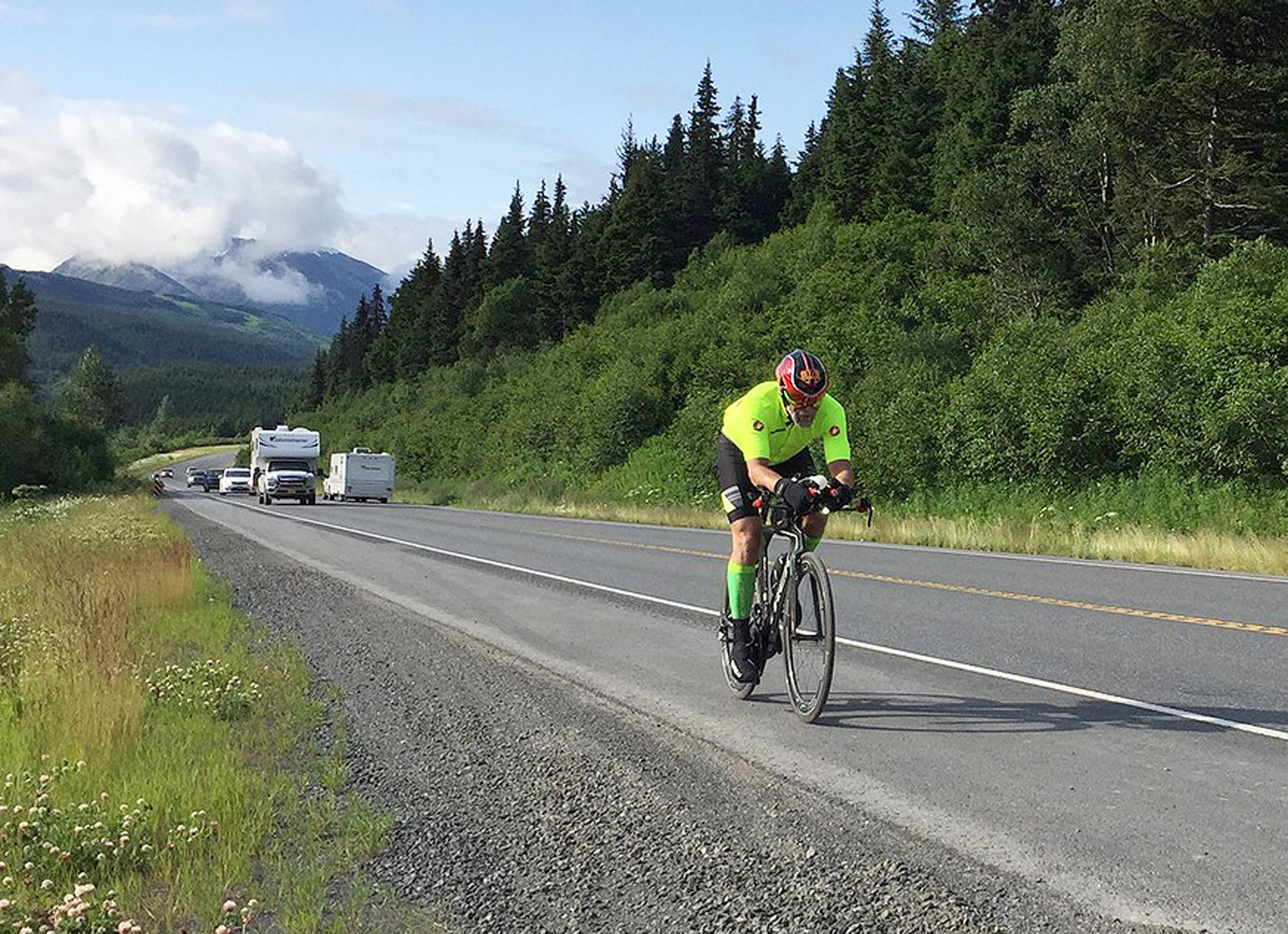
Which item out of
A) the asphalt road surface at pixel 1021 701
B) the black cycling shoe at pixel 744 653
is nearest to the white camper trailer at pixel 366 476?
the asphalt road surface at pixel 1021 701

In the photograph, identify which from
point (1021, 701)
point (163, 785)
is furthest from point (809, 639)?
point (163, 785)

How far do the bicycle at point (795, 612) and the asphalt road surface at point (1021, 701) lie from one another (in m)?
0.24

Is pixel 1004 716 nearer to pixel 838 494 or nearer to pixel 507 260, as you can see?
pixel 838 494

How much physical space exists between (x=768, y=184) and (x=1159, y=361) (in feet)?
201

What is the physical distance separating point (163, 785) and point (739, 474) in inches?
147

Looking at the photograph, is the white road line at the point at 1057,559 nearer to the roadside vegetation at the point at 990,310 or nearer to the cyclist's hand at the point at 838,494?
the roadside vegetation at the point at 990,310

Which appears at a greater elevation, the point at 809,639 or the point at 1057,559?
the point at 809,639

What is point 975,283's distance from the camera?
40.4 m

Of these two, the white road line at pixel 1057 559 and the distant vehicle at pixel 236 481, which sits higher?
the white road line at pixel 1057 559

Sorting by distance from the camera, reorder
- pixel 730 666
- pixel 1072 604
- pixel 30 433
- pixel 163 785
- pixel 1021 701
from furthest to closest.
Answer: pixel 30 433 → pixel 1072 604 → pixel 730 666 → pixel 1021 701 → pixel 163 785

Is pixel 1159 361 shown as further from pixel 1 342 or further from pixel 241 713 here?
pixel 1 342

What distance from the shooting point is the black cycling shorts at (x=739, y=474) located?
7.23 m

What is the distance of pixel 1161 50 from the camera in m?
32.6

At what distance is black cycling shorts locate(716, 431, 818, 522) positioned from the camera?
7230mm
